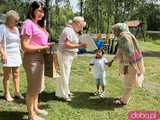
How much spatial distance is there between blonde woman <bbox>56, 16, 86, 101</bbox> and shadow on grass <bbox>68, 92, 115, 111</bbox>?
290 millimetres

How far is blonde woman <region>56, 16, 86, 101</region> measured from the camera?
8.14 m

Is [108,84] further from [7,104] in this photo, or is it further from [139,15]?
[139,15]

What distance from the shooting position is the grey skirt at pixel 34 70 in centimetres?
672

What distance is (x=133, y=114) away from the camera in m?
6.01

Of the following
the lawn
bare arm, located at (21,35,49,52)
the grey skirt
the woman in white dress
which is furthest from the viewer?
the woman in white dress

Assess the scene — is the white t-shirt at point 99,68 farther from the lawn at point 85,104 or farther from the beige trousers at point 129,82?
the beige trousers at point 129,82

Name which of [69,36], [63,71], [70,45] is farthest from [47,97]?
[69,36]

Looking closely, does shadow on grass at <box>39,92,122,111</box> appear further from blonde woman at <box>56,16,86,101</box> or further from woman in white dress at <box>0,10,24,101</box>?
woman in white dress at <box>0,10,24,101</box>

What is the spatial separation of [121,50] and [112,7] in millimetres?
21049

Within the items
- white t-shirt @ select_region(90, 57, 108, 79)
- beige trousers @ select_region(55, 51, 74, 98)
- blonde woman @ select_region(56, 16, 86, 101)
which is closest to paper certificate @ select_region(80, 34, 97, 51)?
blonde woman @ select_region(56, 16, 86, 101)

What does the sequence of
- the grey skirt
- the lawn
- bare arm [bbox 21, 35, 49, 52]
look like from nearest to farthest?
1. bare arm [bbox 21, 35, 49, 52]
2. the grey skirt
3. the lawn

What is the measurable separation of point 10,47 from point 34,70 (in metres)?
1.57

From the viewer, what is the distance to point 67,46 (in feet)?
26.6

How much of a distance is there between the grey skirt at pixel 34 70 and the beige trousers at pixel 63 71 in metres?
1.45
